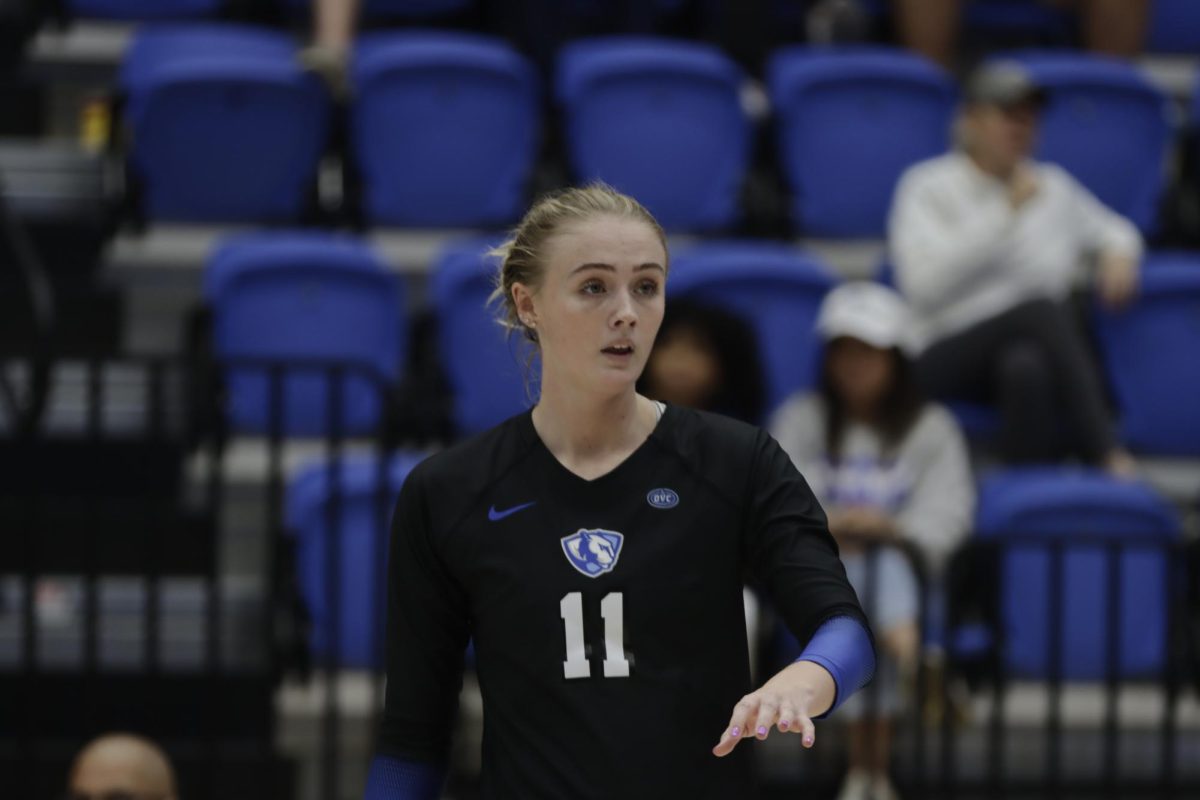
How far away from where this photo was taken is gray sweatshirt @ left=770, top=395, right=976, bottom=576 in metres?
5.84

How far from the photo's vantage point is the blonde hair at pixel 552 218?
2.67 metres

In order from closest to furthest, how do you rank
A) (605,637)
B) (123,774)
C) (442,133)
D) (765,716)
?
1. (765,716)
2. (605,637)
3. (123,774)
4. (442,133)

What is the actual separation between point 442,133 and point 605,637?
4.80 m

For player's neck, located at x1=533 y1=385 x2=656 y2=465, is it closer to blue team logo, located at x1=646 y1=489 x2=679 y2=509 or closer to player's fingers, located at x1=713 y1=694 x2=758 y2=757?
blue team logo, located at x1=646 y1=489 x2=679 y2=509

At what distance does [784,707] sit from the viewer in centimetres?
230

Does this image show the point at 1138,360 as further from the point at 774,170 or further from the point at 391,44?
the point at 391,44

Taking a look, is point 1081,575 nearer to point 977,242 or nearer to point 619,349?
point 977,242

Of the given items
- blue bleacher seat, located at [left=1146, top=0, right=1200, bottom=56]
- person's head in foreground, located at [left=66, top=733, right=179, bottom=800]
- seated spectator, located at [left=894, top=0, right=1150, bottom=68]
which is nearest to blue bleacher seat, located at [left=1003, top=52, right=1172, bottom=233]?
seated spectator, located at [left=894, top=0, right=1150, bottom=68]

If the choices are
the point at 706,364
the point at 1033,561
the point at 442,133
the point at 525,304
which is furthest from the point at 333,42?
the point at 525,304

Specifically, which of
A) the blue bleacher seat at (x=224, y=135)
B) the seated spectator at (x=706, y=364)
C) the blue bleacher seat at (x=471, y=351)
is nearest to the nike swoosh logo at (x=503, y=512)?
the seated spectator at (x=706, y=364)

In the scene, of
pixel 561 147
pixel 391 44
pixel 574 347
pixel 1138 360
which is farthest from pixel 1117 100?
pixel 574 347

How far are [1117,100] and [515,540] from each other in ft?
18.0

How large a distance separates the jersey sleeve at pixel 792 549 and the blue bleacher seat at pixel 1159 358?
4.37 m

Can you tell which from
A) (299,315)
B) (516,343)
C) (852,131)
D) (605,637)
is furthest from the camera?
(852,131)
